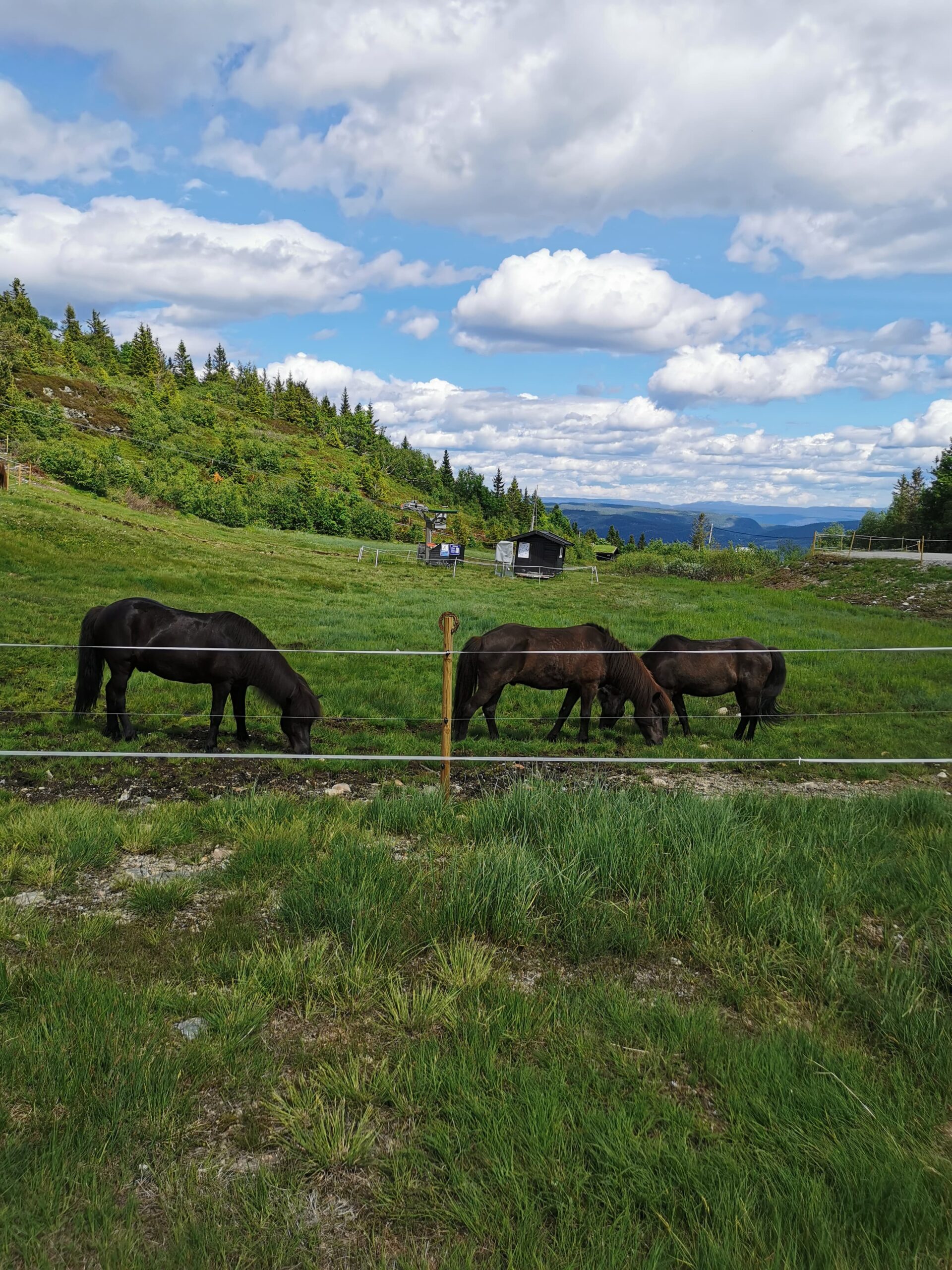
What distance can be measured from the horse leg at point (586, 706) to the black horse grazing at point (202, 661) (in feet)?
11.2

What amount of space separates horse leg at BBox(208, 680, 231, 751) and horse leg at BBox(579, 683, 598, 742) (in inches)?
176

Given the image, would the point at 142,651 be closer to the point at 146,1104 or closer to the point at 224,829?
the point at 224,829

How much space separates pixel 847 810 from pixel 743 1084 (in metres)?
3.17

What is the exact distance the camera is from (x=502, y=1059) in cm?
278

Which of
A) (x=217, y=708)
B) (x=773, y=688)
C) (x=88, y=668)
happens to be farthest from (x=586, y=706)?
(x=88, y=668)

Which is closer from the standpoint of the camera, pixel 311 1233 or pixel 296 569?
pixel 311 1233

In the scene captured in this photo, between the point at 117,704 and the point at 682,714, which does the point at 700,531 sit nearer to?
the point at 682,714

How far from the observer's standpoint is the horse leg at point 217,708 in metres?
7.91

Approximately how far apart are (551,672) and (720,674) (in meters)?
2.61

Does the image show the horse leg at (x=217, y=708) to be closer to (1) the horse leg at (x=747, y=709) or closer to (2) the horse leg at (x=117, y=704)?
(2) the horse leg at (x=117, y=704)

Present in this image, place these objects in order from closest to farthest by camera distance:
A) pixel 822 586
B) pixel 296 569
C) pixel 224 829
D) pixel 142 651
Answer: pixel 224 829 < pixel 142 651 < pixel 296 569 < pixel 822 586

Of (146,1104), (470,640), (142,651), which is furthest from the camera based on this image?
(470,640)

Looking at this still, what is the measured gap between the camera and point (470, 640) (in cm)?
920

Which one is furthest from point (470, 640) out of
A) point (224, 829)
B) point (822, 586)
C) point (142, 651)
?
point (822, 586)
